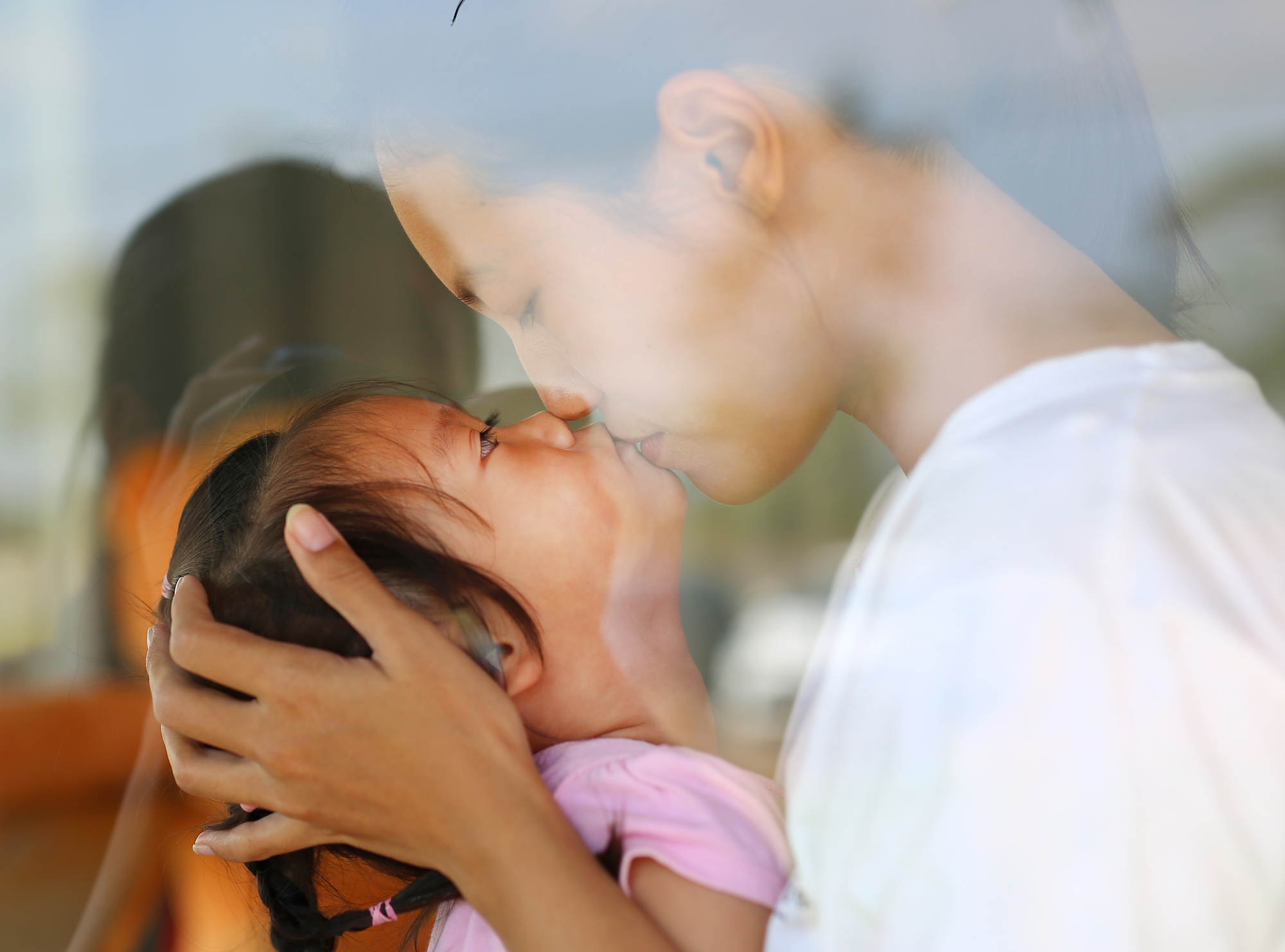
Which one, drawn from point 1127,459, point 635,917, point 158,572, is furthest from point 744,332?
point 158,572

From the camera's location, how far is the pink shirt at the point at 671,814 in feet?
1.98

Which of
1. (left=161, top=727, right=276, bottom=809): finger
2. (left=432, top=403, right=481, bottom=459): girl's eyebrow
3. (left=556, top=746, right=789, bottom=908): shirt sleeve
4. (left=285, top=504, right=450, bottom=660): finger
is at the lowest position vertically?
(left=556, top=746, right=789, bottom=908): shirt sleeve

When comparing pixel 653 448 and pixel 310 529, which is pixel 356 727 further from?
pixel 653 448

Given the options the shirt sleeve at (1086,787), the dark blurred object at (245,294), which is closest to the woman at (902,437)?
the shirt sleeve at (1086,787)

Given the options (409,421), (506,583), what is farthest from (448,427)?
(506,583)

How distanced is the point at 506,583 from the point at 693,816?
0.22 meters

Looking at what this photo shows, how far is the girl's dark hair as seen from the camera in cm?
69

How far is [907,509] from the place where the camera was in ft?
1.87

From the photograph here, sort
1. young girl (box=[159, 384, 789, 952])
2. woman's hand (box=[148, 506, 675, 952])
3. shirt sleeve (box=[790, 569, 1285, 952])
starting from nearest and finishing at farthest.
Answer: shirt sleeve (box=[790, 569, 1285, 952]) < woman's hand (box=[148, 506, 675, 952]) < young girl (box=[159, 384, 789, 952])

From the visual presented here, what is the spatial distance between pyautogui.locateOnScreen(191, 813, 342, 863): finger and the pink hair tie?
0.22ft

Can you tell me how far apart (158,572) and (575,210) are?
0.52m

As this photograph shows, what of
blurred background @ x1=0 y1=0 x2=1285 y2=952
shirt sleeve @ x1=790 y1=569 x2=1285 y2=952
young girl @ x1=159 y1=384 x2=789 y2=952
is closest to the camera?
shirt sleeve @ x1=790 y1=569 x2=1285 y2=952

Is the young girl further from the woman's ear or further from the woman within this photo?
the woman's ear

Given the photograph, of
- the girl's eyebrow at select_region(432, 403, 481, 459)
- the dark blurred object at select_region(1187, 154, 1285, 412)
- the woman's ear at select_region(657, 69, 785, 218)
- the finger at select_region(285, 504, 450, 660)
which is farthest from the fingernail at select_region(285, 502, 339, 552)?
the dark blurred object at select_region(1187, 154, 1285, 412)
